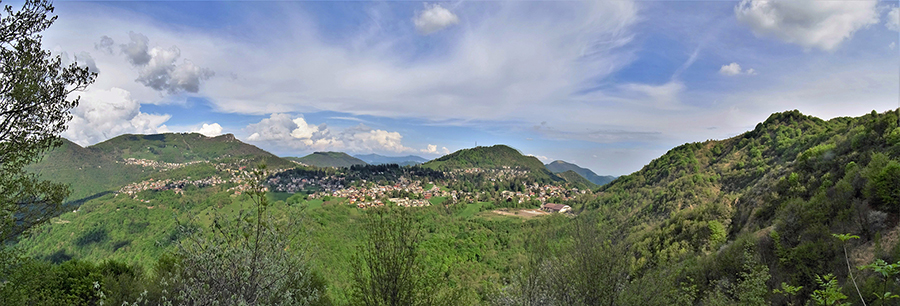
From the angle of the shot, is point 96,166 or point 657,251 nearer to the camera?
point 657,251

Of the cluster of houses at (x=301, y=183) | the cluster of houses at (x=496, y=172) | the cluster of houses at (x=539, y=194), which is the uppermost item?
the cluster of houses at (x=496, y=172)

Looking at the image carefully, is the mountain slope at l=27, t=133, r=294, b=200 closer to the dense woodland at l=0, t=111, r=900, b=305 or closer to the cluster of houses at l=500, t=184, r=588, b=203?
the cluster of houses at l=500, t=184, r=588, b=203

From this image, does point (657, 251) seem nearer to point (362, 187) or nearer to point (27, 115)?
point (27, 115)

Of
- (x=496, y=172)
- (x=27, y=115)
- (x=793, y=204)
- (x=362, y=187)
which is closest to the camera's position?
(x=27, y=115)

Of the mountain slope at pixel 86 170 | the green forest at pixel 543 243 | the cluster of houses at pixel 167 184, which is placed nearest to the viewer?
the green forest at pixel 543 243

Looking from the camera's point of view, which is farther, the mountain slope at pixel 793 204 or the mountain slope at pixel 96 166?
the mountain slope at pixel 96 166

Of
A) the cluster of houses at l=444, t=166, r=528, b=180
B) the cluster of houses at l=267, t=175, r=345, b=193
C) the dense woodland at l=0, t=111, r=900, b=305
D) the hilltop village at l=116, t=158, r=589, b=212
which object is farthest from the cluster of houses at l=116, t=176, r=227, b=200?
the dense woodland at l=0, t=111, r=900, b=305

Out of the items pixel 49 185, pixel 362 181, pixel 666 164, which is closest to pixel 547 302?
pixel 49 185

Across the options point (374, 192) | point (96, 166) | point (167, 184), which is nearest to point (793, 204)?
point (374, 192)

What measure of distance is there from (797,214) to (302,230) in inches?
817

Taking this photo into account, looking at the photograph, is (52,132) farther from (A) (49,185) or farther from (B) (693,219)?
(B) (693,219)

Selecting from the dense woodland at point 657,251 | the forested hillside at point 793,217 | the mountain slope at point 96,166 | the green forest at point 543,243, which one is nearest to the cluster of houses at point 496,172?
the mountain slope at point 96,166

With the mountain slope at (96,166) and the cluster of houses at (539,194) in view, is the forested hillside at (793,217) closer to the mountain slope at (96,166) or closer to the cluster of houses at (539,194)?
the cluster of houses at (539,194)

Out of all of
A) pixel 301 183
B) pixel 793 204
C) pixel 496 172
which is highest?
pixel 496 172
